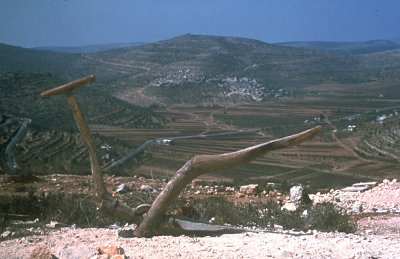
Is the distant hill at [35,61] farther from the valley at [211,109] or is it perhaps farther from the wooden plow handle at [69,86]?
the wooden plow handle at [69,86]

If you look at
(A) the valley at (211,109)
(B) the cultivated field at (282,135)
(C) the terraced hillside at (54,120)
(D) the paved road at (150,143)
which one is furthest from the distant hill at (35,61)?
(D) the paved road at (150,143)

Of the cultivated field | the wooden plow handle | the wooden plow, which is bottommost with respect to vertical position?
the cultivated field

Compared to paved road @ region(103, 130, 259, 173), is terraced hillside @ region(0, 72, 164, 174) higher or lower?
higher

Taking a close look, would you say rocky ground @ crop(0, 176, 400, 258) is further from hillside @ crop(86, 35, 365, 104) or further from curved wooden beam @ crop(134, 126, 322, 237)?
hillside @ crop(86, 35, 365, 104)

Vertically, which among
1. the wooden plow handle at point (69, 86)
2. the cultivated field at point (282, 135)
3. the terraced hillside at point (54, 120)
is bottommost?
the cultivated field at point (282, 135)

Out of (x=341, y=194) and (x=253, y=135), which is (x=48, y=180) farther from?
(x=253, y=135)

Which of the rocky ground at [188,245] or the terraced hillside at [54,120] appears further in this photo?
the terraced hillside at [54,120]

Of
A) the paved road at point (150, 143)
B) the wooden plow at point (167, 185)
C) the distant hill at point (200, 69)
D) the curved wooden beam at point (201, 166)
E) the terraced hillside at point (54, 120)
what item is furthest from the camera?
the distant hill at point (200, 69)

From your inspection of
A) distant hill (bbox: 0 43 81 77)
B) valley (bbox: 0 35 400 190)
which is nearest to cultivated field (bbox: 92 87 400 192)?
valley (bbox: 0 35 400 190)

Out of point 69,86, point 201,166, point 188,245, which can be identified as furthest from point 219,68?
point 188,245
